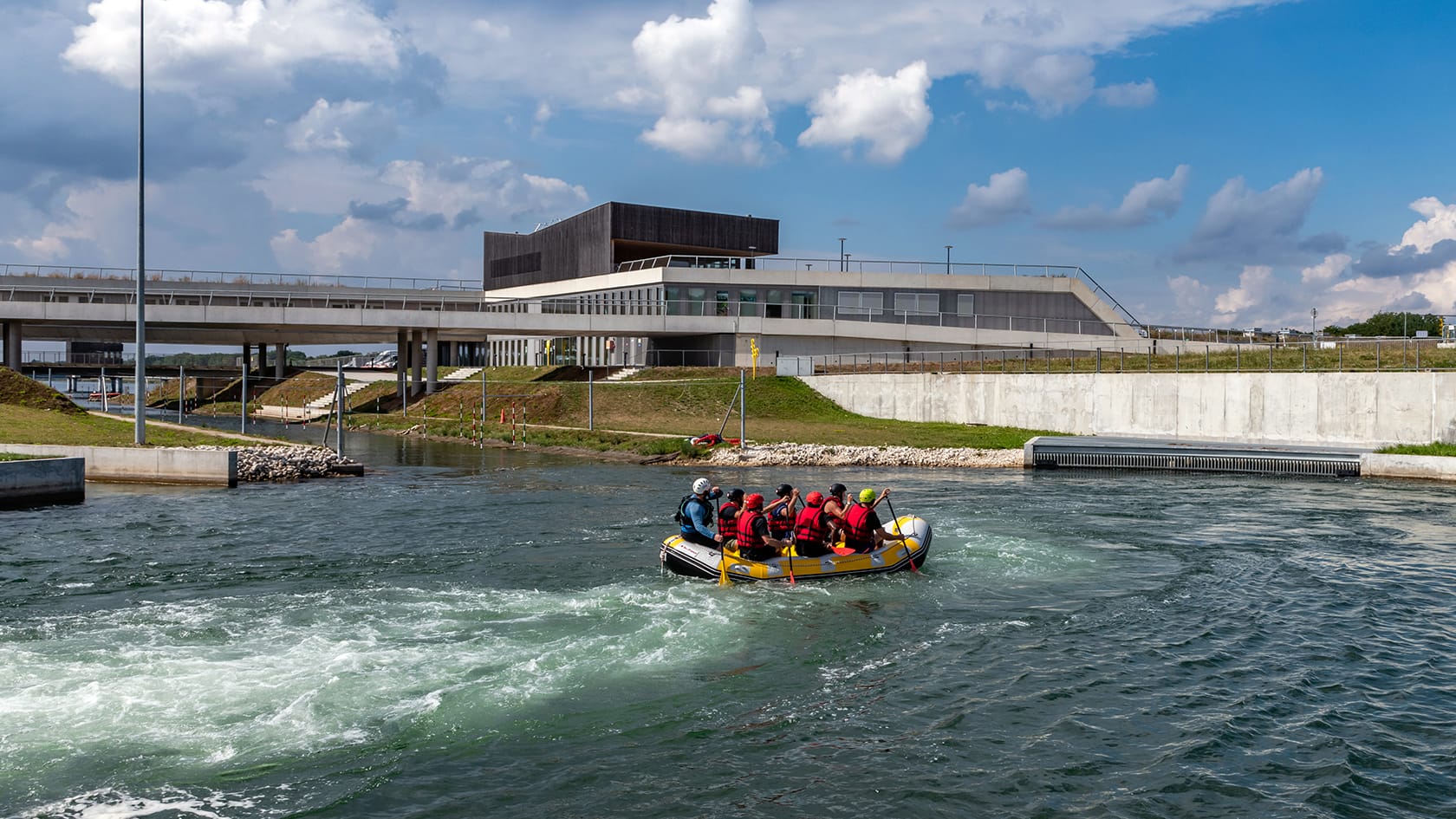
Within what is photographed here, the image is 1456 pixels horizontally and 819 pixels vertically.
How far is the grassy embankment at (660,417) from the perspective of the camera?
46.8 meters

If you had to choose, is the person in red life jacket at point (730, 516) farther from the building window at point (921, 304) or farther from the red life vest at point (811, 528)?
the building window at point (921, 304)

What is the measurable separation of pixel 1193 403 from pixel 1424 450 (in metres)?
9.36

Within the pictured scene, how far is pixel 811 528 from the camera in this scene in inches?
749

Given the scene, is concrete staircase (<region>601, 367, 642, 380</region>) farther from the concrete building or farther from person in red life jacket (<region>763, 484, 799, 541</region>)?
person in red life jacket (<region>763, 484, 799, 541</region>)

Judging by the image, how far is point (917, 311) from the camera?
242 ft

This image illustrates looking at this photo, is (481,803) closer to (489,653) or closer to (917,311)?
(489,653)

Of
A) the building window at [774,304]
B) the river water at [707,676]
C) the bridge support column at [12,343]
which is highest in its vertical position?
the building window at [774,304]

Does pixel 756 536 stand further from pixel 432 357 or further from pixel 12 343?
pixel 12 343

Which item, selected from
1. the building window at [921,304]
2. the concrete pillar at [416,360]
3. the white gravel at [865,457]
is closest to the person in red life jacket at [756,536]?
the white gravel at [865,457]

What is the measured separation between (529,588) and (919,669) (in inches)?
286

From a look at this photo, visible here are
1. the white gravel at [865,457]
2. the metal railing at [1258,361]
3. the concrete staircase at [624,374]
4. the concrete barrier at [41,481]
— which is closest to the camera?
the concrete barrier at [41,481]

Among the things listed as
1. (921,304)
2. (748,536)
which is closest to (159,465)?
(748,536)

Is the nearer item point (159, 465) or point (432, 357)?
point (159, 465)

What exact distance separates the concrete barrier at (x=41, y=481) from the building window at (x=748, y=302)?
160ft
